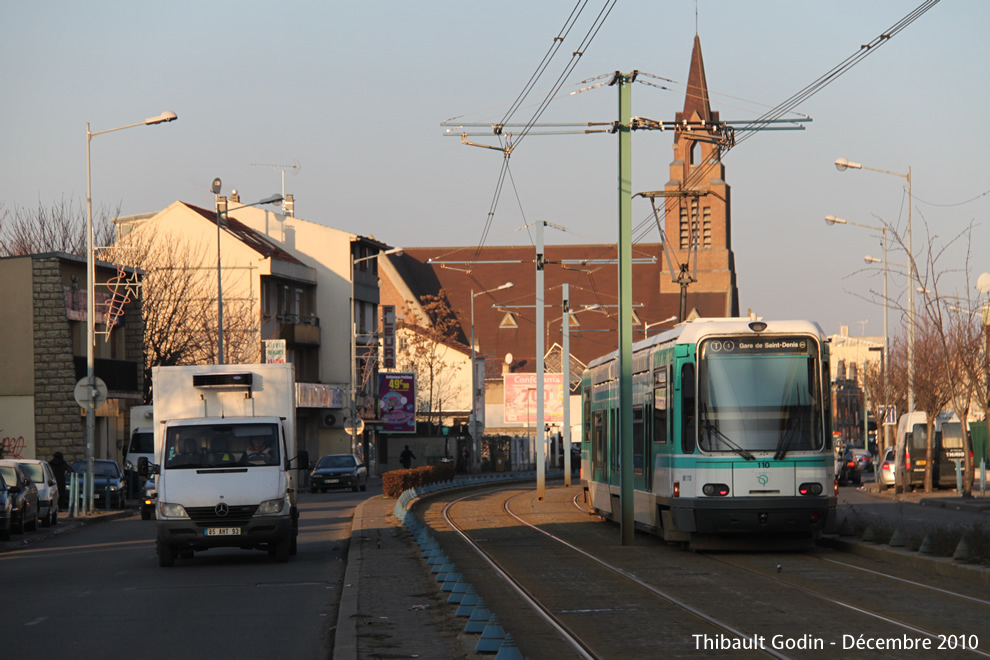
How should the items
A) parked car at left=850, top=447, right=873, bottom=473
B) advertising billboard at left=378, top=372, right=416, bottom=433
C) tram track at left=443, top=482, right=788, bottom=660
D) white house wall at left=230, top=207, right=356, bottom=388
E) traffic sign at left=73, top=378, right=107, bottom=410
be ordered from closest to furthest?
tram track at left=443, top=482, right=788, bottom=660 < traffic sign at left=73, top=378, right=107, bottom=410 < parked car at left=850, top=447, right=873, bottom=473 < advertising billboard at left=378, top=372, right=416, bottom=433 < white house wall at left=230, top=207, right=356, bottom=388

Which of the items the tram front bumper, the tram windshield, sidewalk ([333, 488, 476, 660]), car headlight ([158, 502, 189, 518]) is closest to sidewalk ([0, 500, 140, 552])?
car headlight ([158, 502, 189, 518])

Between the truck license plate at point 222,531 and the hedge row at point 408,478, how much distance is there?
65.2ft

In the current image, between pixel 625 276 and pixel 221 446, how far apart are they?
674 centimetres

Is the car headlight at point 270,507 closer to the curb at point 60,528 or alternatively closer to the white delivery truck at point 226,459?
the white delivery truck at point 226,459

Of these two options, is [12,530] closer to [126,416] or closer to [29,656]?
[29,656]

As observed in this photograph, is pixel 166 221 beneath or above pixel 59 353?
above

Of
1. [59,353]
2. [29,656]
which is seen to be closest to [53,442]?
[59,353]

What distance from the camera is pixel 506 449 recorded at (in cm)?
7906

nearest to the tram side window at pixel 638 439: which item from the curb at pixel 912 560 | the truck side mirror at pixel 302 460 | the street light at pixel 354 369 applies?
the curb at pixel 912 560

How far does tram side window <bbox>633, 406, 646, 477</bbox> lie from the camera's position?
2061 centimetres

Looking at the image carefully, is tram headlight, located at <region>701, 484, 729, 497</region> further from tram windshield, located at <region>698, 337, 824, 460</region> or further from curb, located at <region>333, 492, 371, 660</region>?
curb, located at <region>333, 492, 371, 660</region>

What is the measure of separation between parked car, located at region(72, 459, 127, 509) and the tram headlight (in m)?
22.8

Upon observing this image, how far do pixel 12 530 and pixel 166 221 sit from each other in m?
45.5

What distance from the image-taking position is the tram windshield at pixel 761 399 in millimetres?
17906
